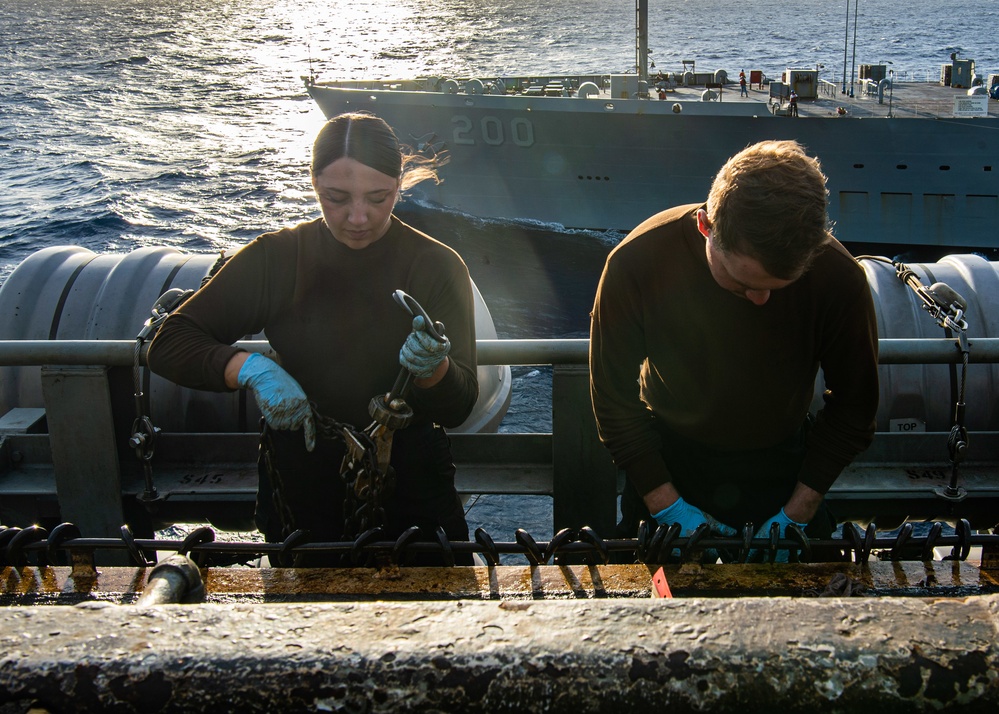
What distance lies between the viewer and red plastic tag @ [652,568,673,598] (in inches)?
83.7

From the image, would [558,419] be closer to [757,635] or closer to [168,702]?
[757,635]

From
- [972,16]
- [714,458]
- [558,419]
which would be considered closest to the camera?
[714,458]

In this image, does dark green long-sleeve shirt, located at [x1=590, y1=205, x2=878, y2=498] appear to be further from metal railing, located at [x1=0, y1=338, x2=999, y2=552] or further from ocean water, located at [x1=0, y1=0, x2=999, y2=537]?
ocean water, located at [x1=0, y1=0, x2=999, y2=537]

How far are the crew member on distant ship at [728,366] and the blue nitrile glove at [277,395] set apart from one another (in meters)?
0.94

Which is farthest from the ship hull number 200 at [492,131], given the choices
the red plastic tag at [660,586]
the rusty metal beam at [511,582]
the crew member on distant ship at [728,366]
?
the red plastic tag at [660,586]

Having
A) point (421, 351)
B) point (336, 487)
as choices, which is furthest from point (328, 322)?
point (336, 487)

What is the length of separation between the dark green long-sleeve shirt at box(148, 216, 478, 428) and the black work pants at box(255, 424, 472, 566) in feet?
0.58

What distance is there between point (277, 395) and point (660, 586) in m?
1.31

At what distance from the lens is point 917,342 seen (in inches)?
133

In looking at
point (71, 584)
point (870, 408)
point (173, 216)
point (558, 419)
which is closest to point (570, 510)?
point (558, 419)

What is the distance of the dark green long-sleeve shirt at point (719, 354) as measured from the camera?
8.59ft

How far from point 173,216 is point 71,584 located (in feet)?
92.9

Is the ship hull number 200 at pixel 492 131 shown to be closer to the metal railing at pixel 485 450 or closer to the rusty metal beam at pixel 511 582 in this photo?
the metal railing at pixel 485 450

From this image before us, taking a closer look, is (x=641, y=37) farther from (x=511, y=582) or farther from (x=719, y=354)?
(x=511, y=582)
